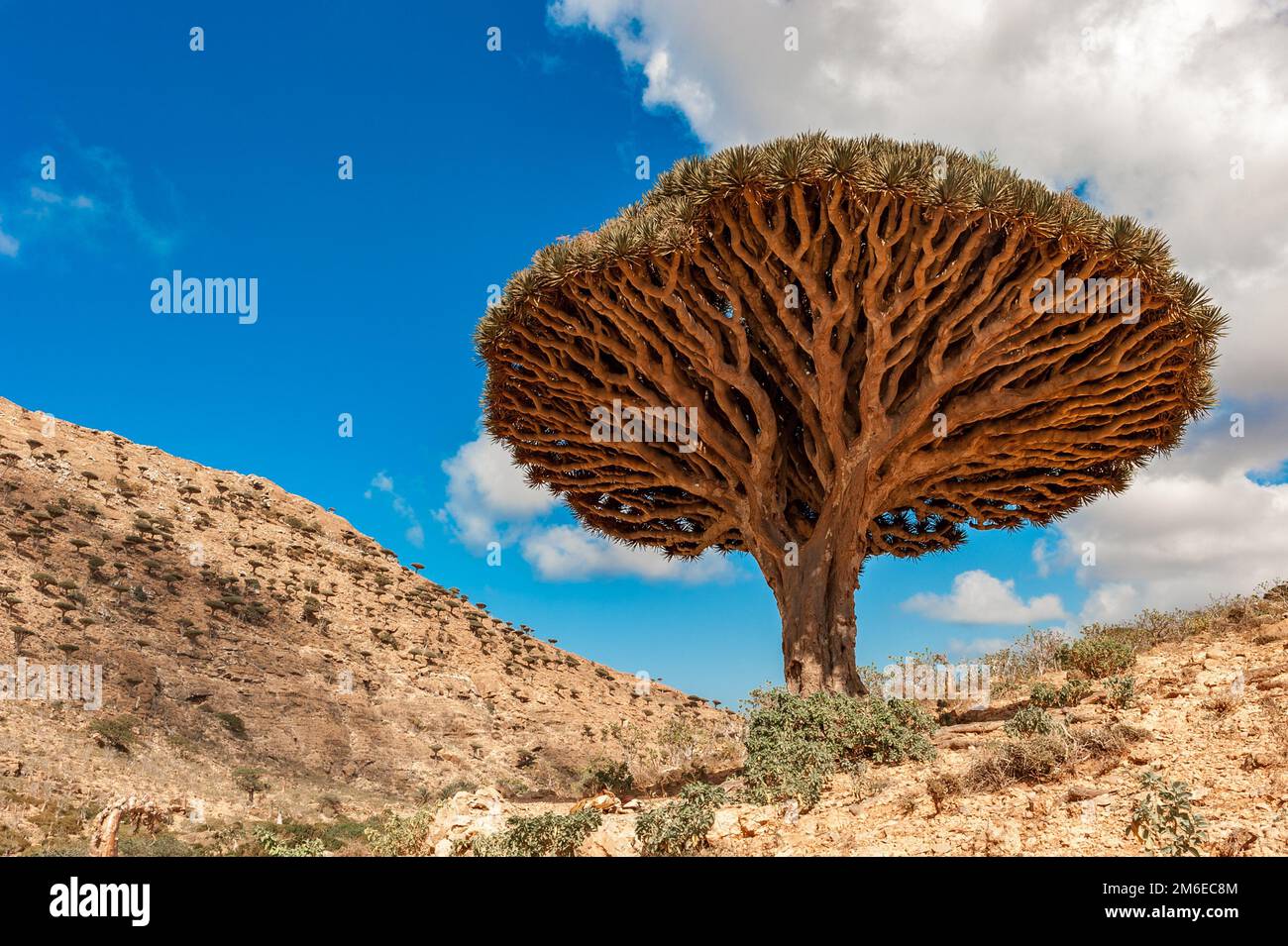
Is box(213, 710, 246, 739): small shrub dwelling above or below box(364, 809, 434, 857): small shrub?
above

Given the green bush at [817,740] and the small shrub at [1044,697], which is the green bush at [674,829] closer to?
the green bush at [817,740]

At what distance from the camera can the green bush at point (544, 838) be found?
21.3ft

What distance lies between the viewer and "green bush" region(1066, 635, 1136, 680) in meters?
9.91

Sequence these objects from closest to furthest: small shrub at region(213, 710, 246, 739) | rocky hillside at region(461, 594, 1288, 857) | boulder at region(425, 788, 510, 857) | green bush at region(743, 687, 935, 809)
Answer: rocky hillside at region(461, 594, 1288, 857) → boulder at region(425, 788, 510, 857) → green bush at region(743, 687, 935, 809) → small shrub at region(213, 710, 246, 739)

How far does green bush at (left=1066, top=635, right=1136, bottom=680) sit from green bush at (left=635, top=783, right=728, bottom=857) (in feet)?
18.7

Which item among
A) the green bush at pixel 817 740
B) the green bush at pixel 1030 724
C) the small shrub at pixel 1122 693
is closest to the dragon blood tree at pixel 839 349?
the green bush at pixel 817 740

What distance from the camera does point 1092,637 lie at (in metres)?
10.8

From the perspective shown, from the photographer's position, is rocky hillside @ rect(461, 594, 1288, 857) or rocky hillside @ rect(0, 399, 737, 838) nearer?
rocky hillside @ rect(461, 594, 1288, 857)

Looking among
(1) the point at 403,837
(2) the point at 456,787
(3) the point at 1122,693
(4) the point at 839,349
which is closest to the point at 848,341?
(4) the point at 839,349

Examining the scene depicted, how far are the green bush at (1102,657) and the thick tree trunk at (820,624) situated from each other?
102 inches

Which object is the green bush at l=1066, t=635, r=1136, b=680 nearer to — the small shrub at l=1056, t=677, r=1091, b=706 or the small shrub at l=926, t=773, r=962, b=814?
the small shrub at l=1056, t=677, r=1091, b=706

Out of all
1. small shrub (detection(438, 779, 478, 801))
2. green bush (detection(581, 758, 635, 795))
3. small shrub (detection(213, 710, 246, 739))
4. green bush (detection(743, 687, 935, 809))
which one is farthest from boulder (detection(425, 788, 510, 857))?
small shrub (detection(213, 710, 246, 739))

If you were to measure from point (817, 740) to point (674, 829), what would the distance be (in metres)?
2.80

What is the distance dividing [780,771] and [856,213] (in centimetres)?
585
